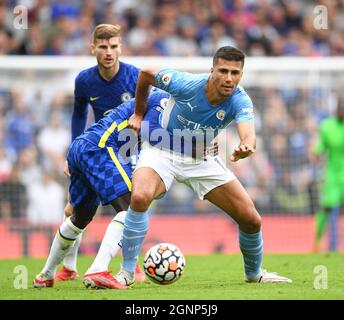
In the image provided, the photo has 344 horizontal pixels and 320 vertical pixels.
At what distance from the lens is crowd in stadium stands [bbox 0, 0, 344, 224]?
1408 cm

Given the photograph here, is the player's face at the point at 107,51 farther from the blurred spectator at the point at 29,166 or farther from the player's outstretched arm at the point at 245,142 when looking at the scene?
the blurred spectator at the point at 29,166

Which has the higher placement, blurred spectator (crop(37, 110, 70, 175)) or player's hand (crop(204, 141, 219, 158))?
blurred spectator (crop(37, 110, 70, 175))

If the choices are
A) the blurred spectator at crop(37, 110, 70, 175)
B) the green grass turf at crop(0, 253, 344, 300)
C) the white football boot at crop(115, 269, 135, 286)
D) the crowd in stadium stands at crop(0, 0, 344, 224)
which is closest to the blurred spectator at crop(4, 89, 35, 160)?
the crowd in stadium stands at crop(0, 0, 344, 224)

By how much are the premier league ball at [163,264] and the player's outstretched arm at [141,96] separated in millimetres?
1080

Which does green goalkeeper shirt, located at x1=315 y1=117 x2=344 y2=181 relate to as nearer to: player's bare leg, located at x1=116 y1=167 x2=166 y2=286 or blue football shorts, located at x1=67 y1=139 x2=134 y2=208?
blue football shorts, located at x1=67 y1=139 x2=134 y2=208

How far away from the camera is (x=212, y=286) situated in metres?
7.69

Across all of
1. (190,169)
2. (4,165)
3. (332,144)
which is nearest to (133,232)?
(190,169)

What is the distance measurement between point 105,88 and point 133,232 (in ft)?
7.36

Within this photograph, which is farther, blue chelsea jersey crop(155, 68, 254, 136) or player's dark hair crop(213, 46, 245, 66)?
blue chelsea jersey crop(155, 68, 254, 136)

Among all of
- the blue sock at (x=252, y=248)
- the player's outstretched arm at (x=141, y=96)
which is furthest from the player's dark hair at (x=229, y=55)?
the blue sock at (x=252, y=248)

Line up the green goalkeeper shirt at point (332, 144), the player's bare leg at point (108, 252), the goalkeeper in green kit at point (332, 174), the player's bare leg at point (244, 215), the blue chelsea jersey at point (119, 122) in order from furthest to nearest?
the green goalkeeper shirt at point (332, 144) < the goalkeeper in green kit at point (332, 174) < the blue chelsea jersey at point (119, 122) < the player's bare leg at point (244, 215) < the player's bare leg at point (108, 252)

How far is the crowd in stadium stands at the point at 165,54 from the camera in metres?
14.1

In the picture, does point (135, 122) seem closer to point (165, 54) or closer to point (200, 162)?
point (200, 162)
